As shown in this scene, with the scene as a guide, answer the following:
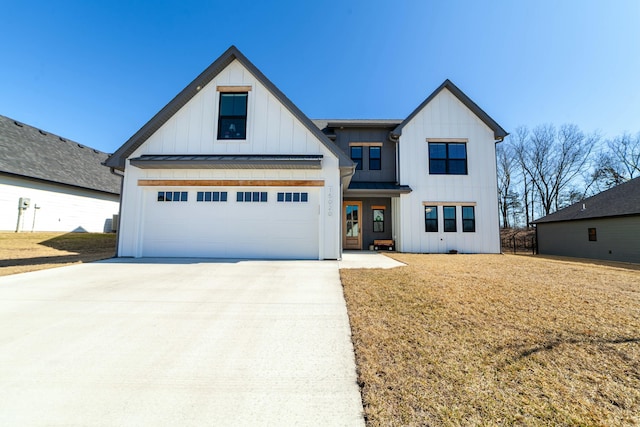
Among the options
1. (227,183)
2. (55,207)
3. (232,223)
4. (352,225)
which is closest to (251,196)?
(227,183)

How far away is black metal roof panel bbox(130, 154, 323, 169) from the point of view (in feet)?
29.1

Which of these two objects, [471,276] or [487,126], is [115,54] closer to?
[471,276]

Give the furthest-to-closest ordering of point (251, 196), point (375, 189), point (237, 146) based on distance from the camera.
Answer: point (375, 189)
point (237, 146)
point (251, 196)

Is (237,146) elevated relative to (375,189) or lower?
elevated

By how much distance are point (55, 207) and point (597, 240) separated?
30913 millimetres

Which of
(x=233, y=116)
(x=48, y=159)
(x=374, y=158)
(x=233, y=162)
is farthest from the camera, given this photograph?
(x=48, y=159)

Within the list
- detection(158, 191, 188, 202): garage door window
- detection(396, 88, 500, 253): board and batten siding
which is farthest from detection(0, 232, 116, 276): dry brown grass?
detection(396, 88, 500, 253): board and batten siding

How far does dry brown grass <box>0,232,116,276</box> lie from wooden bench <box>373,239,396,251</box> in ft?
37.7

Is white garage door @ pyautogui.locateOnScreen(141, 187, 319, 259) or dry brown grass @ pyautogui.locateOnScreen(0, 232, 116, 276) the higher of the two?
white garage door @ pyautogui.locateOnScreen(141, 187, 319, 259)

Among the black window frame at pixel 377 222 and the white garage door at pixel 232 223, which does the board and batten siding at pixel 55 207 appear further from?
the black window frame at pixel 377 222

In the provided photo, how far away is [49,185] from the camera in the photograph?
1577cm

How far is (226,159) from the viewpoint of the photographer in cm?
920

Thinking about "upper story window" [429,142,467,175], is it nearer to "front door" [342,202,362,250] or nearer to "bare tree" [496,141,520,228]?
"front door" [342,202,362,250]

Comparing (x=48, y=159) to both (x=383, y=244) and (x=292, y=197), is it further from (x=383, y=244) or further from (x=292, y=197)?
(x=383, y=244)
